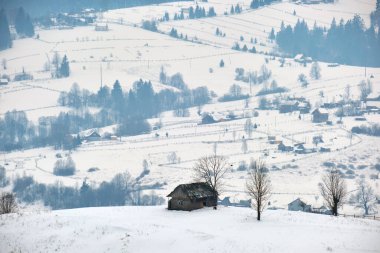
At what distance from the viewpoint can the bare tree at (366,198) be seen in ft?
409

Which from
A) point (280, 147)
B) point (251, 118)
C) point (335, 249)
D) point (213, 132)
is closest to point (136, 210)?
point (335, 249)

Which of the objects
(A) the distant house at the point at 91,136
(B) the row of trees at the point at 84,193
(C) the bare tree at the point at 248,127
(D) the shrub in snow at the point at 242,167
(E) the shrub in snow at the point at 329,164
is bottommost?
(B) the row of trees at the point at 84,193

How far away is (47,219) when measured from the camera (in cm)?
6325

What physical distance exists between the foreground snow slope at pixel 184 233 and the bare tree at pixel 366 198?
60523 mm

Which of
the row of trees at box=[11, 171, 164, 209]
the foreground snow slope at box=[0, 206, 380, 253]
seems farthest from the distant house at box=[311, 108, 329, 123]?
the foreground snow slope at box=[0, 206, 380, 253]

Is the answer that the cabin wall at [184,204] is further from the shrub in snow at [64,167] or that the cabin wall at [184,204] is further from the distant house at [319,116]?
the distant house at [319,116]

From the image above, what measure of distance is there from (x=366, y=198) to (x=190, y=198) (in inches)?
2602

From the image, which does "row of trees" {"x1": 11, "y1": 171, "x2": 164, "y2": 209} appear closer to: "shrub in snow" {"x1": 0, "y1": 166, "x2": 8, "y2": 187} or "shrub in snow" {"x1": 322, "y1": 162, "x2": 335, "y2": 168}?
"shrub in snow" {"x1": 0, "y1": 166, "x2": 8, "y2": 187}

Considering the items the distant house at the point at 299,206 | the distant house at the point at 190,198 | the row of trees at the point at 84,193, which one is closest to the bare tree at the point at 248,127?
the row of trees at the point at 84,193

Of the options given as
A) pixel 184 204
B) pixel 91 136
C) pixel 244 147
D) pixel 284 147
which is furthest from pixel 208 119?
pixel 184 204

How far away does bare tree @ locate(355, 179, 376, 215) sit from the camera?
125 metres

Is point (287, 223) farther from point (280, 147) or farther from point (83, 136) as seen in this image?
point (83, 136)

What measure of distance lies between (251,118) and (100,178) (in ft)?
189

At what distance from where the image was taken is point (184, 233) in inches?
2298
